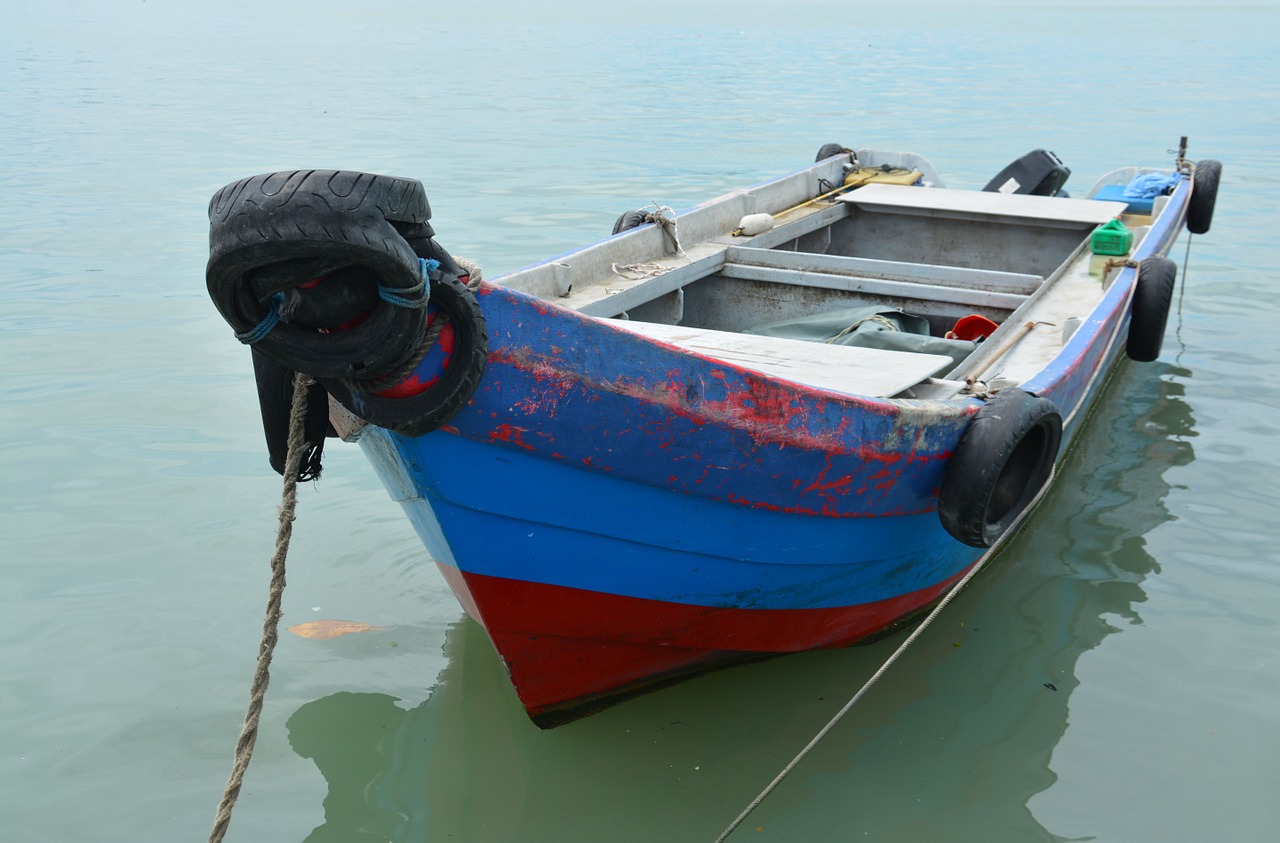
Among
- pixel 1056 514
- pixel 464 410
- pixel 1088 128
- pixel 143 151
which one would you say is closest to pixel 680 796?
pixel 464 410

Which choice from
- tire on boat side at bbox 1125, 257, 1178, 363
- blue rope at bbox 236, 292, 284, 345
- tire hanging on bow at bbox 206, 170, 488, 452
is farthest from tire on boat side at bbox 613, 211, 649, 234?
blue rope at bbox 236, 292, 284, 345

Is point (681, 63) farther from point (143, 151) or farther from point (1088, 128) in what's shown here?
point (143, 151)

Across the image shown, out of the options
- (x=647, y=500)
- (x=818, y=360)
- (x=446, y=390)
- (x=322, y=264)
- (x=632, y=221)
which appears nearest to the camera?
(x=322, y=264)

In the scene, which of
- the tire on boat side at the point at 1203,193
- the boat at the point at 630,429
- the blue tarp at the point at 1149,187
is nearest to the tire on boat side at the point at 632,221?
the boat at the point at 630,429

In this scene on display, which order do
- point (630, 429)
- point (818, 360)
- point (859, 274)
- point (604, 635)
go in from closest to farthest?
point (630, 429), point (604, 635), point (818, 360), point (859, 274)

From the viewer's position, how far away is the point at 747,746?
11.4 feet

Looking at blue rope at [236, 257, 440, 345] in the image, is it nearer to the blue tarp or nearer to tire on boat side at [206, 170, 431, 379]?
tire on boat side at [206, 170, 431, 379]

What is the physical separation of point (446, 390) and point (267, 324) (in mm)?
431

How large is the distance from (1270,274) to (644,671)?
7.89 metres

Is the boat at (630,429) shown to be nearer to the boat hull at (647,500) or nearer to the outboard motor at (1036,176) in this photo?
the boat hull at (647,500)

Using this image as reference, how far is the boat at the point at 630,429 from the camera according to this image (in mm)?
2154

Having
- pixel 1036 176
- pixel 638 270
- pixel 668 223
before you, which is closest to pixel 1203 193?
pixel 1036 176

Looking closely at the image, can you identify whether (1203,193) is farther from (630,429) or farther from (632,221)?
(630,429)

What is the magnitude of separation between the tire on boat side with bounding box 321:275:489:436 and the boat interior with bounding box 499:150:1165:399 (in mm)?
1251
